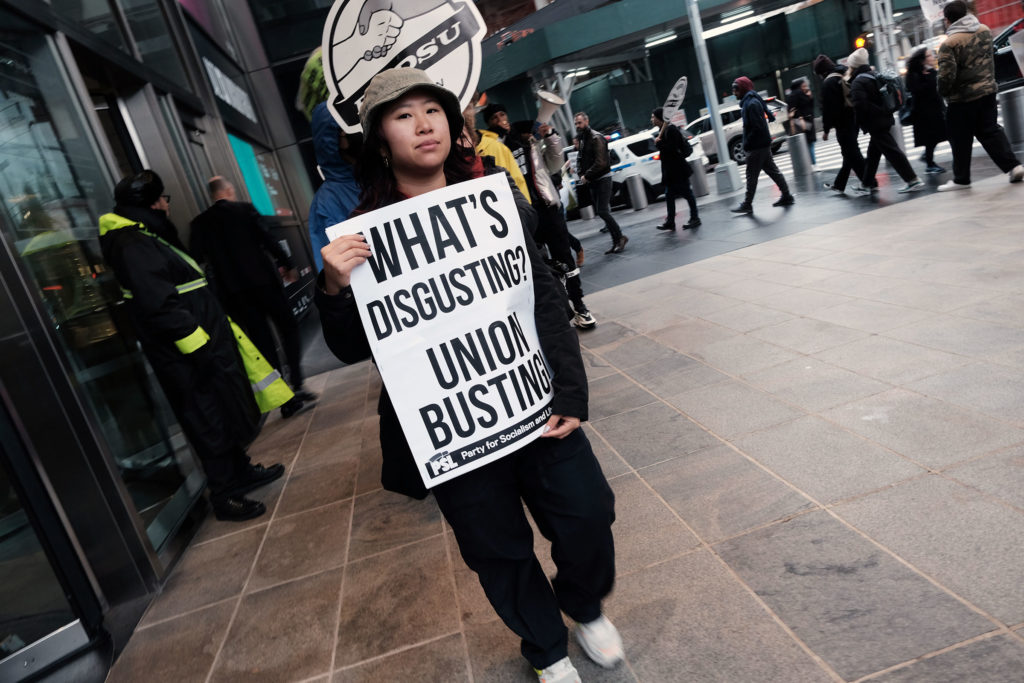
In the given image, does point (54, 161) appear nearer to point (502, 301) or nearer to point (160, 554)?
point (160, 554)

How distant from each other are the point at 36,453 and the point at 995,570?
3.55 metres

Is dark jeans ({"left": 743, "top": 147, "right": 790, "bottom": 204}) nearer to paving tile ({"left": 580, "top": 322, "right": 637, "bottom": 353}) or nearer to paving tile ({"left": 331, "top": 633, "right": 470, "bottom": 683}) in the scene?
paving tile ({"left": 580, "top": 322, "right": 637, "bottom": 353})

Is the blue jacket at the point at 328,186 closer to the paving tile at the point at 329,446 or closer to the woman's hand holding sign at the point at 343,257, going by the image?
the woman's hand holding sign at the point at 343,257

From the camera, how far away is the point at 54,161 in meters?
4.10

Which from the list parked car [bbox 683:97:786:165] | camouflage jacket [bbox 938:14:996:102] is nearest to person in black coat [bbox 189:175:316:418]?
camouflage jacket [bbox 938:14:996:102]

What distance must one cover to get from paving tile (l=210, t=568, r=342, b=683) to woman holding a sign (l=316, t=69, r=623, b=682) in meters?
1.00

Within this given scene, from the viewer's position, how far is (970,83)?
23.5 ft

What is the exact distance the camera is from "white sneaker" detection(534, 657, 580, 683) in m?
1.99

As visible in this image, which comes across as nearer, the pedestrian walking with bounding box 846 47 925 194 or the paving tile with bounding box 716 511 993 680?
the paving tile with bounding box 716 511 993 680

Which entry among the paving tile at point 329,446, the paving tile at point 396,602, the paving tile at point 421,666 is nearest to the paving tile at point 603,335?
the paving tile at point 329,446

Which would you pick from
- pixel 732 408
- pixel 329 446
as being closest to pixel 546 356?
pixel 732 408

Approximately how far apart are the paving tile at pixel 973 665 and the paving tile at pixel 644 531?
0.87 metres

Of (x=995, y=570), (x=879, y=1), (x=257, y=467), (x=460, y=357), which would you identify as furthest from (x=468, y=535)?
(x=879, y=1)

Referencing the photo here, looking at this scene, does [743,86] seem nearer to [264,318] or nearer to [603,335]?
[603,335]
